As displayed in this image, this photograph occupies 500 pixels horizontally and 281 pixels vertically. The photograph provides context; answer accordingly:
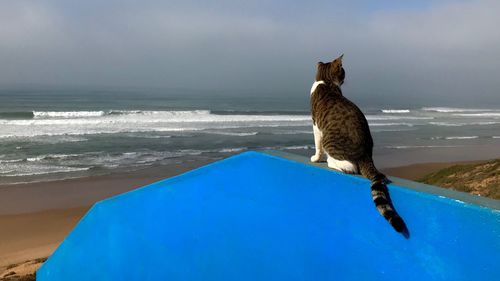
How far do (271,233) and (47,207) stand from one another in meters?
9.38

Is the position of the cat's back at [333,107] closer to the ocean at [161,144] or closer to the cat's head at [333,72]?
the cat's head at [333,72]

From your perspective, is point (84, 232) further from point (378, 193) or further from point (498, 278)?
point (498, 278)

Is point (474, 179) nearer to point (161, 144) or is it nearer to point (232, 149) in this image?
point (232, 149)

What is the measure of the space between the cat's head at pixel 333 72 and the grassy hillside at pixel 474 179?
4757 mm

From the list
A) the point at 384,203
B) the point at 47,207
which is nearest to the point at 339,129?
the point at 384,203

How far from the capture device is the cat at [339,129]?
3.40 m

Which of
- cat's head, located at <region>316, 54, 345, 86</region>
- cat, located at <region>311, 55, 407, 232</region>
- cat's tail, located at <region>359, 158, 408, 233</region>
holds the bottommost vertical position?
cat's tail, located at <region>359, 158, 408, 233</region>

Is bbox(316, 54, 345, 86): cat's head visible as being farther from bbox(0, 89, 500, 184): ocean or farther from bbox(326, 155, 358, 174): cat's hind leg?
bbox(0, 89, 500, 184): ocean

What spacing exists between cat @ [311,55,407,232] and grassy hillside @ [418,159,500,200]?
4.87 metres

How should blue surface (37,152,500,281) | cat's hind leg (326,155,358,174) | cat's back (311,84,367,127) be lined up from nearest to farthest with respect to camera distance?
blue surface (37,152,500,281) < cat's hind leg (326,155,358,174) < cat's back (311,84,367,127)

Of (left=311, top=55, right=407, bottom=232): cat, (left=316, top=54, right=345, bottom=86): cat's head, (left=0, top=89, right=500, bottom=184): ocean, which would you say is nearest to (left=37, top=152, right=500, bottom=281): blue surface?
(left=311, top=55, right=407, bottom=232): cat

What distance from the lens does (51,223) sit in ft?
32.9

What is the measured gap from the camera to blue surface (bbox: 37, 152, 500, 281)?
7.38 feet

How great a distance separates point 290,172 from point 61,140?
20876 millimetres
